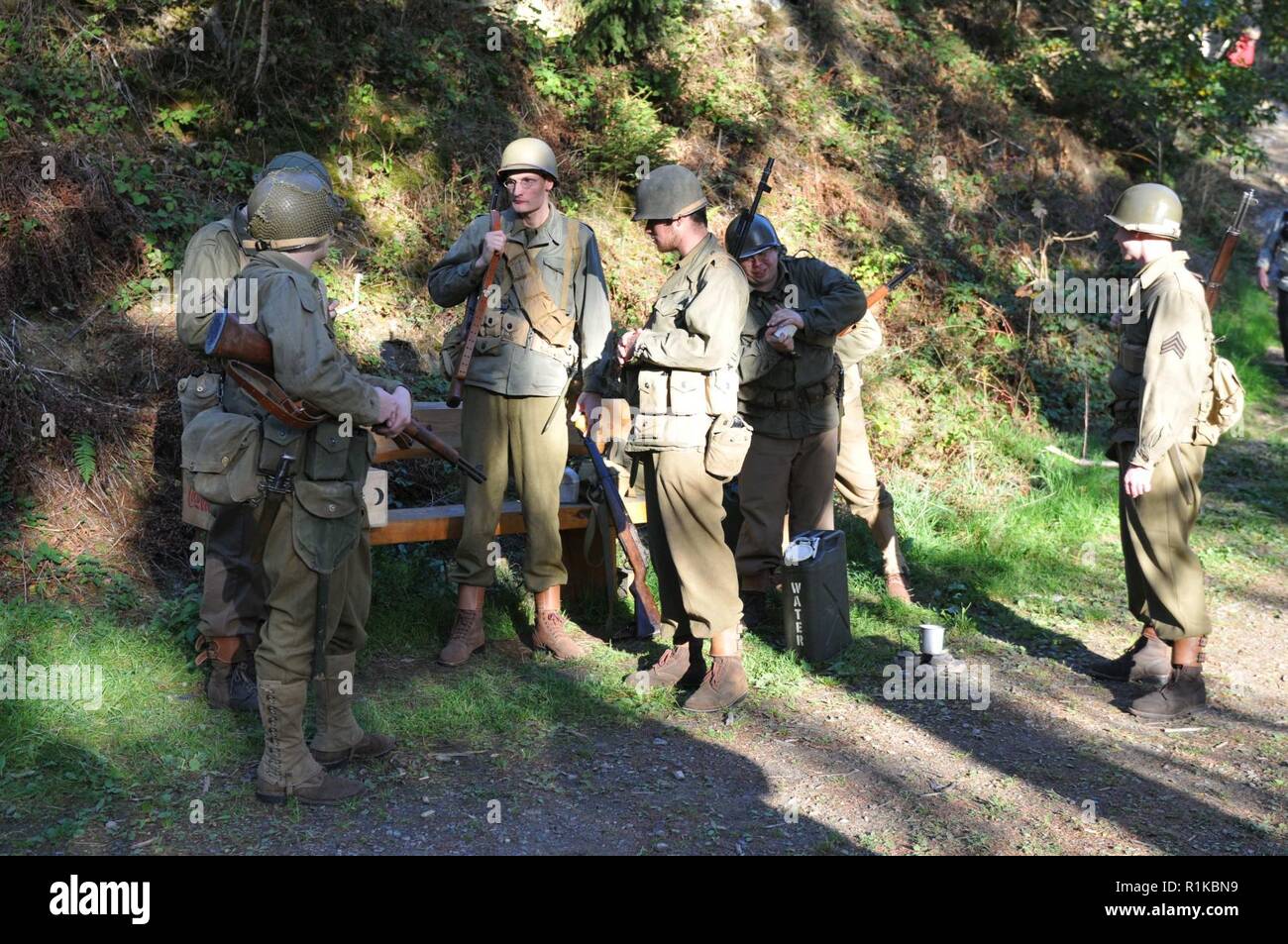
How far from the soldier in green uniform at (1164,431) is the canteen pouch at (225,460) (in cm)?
390

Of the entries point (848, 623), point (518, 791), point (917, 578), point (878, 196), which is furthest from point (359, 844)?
point (878, 196)

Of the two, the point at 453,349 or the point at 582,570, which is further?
the point at 582,570

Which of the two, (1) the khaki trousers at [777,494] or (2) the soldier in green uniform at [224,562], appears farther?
(1) the khaki trousers at [777,494]

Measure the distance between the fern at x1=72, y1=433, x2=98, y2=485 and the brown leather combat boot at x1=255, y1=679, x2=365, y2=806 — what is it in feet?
8.88

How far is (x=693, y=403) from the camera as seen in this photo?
17.9 feet

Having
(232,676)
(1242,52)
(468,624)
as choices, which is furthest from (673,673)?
(1242,52)

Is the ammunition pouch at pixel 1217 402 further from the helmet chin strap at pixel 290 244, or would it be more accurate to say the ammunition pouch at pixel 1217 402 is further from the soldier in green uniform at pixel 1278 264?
the soldier in green uniform at pixel 1278 264

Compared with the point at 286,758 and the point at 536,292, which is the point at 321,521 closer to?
the point at 286,758

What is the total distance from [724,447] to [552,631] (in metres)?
1.51

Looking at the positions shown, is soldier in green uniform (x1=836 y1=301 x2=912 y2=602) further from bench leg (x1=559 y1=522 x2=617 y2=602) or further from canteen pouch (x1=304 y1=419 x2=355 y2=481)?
canteen pouch (x1=304 y1=419 x2=355 y2=481)

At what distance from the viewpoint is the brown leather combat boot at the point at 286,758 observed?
4480mm

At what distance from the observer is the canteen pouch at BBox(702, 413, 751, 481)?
5.47 m

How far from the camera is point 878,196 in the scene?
40.0ft

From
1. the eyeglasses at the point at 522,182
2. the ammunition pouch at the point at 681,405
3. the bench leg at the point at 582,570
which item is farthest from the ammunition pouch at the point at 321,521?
the bench leg at the point at 582,570
